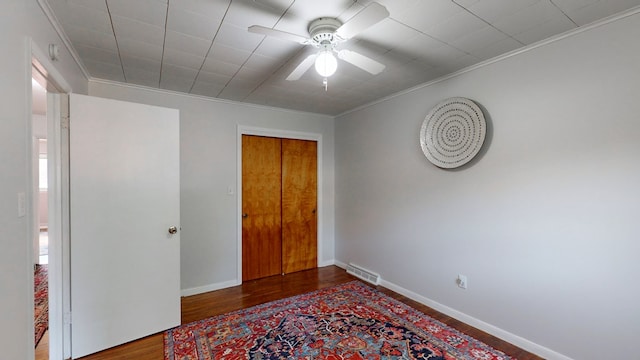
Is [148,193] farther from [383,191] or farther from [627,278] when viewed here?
[627,278]

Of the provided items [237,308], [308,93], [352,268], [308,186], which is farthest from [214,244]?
[308,93]

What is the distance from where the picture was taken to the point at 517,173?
7.30 ft

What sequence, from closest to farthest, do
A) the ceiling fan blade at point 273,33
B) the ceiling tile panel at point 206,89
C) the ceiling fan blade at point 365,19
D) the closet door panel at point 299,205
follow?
the ceiling fan blade at point 365,19 → the ceiling fan blade at point 273,33 → the ceiling tile panel at point 206,89 → the closet door panel at point 299,205

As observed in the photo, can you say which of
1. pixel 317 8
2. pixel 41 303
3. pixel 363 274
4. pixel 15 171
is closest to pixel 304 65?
pixel 317 8

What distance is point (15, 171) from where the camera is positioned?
1269 mm

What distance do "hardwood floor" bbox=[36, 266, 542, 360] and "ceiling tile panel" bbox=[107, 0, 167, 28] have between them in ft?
7.92

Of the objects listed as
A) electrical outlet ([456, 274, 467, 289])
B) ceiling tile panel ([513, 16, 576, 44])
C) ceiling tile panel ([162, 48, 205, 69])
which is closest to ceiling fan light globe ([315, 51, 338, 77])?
ceiling tile panel ([162, 48, 205, 69])

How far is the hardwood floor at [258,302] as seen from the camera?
2.15m

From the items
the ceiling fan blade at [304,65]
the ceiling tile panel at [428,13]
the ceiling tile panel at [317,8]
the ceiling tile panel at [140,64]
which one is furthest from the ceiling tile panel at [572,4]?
the ceiling tile panel at [140,64]

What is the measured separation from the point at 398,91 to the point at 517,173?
1519 mm

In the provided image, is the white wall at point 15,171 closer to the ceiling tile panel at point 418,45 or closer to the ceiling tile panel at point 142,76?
the ceiling tile panel at point 142,76

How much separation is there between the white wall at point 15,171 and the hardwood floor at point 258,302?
937 millimetres

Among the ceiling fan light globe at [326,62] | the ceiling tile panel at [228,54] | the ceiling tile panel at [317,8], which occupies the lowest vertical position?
the ceiling fan light globe at [326,62]

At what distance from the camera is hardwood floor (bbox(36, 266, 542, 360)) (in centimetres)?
215
